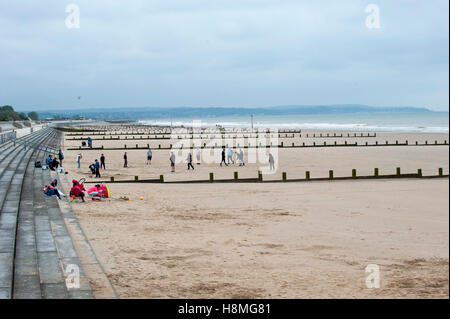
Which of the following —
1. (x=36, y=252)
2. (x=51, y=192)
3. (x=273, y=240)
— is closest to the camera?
(x=36, y=252)

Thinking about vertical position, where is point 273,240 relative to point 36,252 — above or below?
below

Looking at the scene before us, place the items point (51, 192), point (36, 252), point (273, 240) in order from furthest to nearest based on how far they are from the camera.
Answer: point (51, 192)
point (273, 240)
point (36, 252)

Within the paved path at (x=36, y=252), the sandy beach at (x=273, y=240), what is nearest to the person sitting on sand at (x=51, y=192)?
the paved path at (x=36, y=252)

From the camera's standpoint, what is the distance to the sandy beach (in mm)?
9297

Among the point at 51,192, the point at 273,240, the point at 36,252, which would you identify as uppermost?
the point at 51,192

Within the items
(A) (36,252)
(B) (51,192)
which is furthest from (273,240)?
(B) (51,192)

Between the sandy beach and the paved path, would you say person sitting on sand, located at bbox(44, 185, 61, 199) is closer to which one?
the paved path

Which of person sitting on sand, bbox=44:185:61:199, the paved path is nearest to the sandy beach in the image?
the paved path

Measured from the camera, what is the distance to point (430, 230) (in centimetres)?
1277

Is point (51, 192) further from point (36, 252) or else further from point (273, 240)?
point (273, 240)

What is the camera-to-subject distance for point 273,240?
41.8 ft

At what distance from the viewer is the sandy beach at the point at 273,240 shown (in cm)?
930
